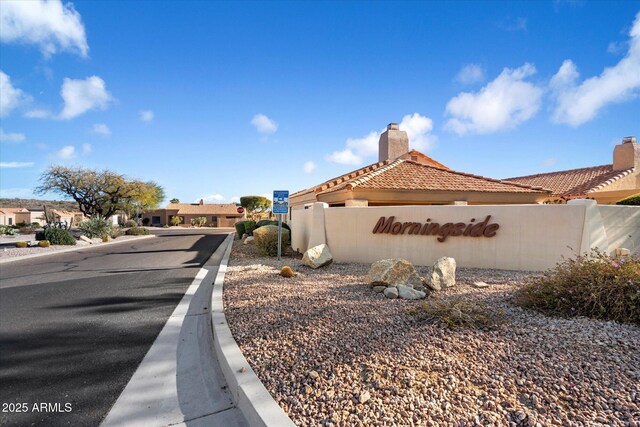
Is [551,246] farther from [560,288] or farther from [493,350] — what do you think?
[493,350]

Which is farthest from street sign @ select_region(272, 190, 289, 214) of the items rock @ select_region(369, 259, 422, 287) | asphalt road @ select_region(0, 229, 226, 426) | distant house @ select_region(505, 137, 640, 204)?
distant house @ select_region(505, 137, 640, 204)

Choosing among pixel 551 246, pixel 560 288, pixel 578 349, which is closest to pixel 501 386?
pixel 578 349

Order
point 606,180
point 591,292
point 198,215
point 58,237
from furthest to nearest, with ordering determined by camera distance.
A: 1. point 198,215
2. point 58,237
3. point 606,180
4. point 591,292

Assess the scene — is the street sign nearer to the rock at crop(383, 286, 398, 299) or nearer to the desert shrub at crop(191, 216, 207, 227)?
the rock at crop(383, 286, 398, 299)

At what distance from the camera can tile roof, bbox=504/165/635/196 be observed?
62.5 feet

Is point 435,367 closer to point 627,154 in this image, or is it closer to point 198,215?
point 627,154

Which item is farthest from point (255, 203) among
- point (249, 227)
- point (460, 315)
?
point (460, 315)

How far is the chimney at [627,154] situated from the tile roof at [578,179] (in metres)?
0.43

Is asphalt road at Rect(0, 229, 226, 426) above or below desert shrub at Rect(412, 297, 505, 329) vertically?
below

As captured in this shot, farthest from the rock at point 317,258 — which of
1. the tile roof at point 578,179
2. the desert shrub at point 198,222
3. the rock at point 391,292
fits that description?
the desert shrub at point 198,222

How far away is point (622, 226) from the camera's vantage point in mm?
8453

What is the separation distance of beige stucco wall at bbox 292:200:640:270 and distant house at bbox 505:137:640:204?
11.9 meters

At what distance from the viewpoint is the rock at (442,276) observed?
20.2 feet

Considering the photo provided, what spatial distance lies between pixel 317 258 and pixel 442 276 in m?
3.75
